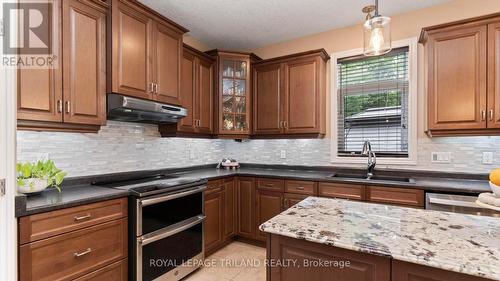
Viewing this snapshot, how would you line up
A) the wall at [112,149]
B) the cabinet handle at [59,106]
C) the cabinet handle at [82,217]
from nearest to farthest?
1. the cabinet handle at [82,217]
2. the cabinet handle at [59,106]
3. the wall at [112,149]

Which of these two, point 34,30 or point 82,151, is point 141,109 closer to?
point 82,151

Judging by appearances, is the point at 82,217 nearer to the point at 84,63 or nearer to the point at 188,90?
the point at 84,63

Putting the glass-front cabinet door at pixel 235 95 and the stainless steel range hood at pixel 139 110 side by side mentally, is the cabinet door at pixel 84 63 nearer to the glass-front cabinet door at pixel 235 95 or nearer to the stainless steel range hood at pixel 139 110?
the stainless steel range hood at pixel 139 110

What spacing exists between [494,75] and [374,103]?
1.07 metres

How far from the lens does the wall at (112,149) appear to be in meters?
1.92

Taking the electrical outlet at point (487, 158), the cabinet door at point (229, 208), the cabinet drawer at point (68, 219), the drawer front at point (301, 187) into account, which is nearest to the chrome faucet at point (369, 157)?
the drawer front at point (301, 187)

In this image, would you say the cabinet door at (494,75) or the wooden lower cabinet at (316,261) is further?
the cabinet door at (494,75)

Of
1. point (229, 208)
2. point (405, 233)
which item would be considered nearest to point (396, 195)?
point (405, 233)

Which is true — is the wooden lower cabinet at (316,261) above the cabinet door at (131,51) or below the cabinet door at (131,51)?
below

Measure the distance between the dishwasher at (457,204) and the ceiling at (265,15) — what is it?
1.98 metres

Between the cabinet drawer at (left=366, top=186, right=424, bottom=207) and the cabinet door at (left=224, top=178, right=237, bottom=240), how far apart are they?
1544mm

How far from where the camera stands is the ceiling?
2.59m

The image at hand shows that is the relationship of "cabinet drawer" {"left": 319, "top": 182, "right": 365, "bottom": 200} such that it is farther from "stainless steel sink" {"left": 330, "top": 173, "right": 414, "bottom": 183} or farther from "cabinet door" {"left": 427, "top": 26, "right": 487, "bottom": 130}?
"cabinet door" {"left": 427, "top": 26, "right": 487, "bottom": 130}

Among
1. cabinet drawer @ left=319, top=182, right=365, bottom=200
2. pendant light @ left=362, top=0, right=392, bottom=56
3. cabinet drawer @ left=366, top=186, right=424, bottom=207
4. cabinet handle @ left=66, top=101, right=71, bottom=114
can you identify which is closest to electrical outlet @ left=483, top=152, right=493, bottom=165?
cabinet drawer @ left=366, top=186, right=424, bottom=207
